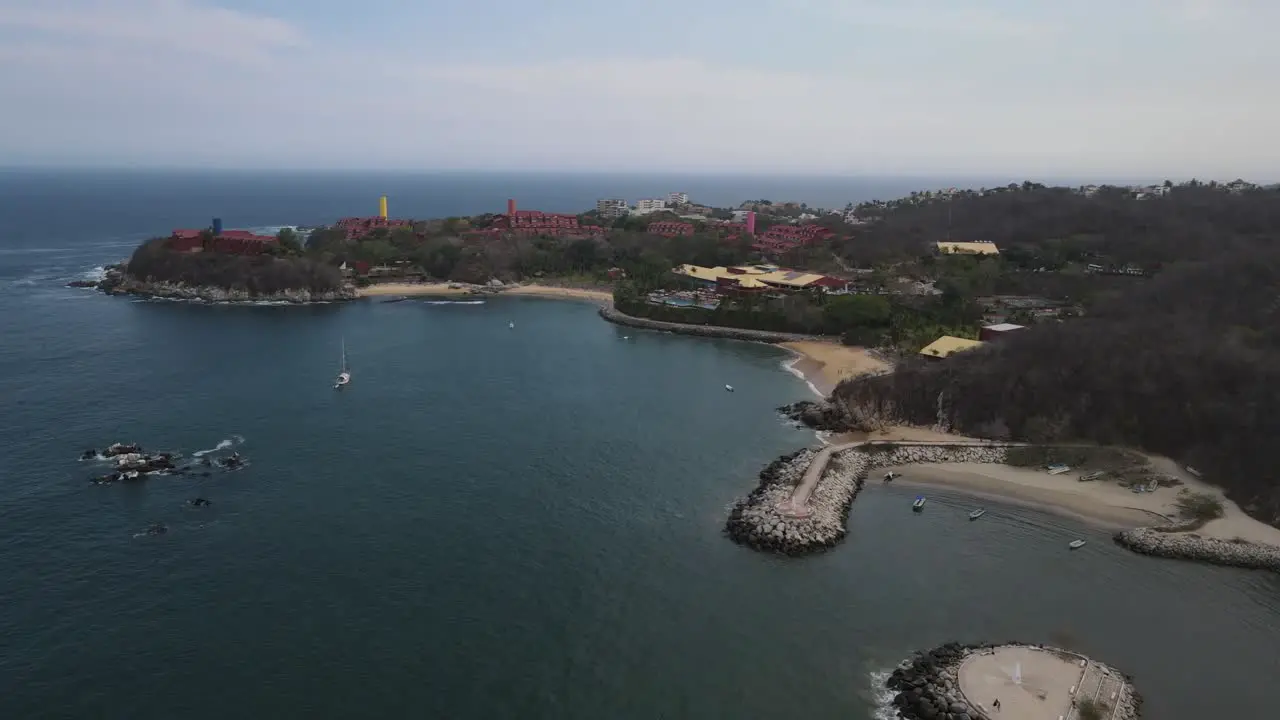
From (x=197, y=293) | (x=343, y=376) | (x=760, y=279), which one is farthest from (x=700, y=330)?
→ (x=197, y=293)

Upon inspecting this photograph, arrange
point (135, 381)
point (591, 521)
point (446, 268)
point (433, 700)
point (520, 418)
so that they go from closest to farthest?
1. point (433, 700)
2. point (591, 521)
3. point (520, 418)
4. point (135, 381)
5. point (446, 268)

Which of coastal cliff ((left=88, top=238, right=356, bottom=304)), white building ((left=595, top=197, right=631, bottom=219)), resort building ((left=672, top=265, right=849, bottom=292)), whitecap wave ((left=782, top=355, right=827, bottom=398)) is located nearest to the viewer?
whitecap wave ((left=782, top=355, right=827, bottom=398))

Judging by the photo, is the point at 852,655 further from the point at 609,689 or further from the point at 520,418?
the point at 520,418

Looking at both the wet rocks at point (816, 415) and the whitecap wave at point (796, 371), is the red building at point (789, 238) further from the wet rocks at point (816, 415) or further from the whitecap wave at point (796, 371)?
the wet rocks at point (816, 415)

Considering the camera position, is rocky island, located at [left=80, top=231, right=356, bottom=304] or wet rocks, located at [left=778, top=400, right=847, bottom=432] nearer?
wet rocks, located at [left=778, top=400, right=847, bottom=432]

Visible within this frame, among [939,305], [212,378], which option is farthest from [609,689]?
[939,305]

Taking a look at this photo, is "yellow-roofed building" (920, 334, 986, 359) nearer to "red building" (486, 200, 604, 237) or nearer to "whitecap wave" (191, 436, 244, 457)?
"whitecap wave" (191, 436, 244, 457)

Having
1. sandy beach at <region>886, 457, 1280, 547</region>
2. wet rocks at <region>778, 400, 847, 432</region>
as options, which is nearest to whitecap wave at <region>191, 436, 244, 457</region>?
wet rocks at <region>778, 400, 847, 432</region>
